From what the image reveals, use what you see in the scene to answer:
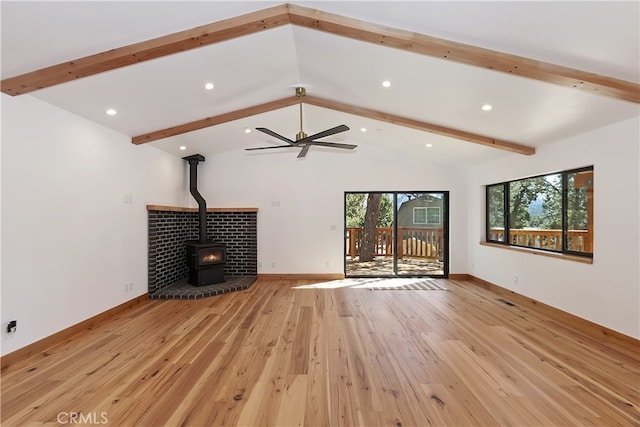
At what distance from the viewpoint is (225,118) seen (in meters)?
A: 4.20

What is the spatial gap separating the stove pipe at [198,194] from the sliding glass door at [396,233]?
2838mm

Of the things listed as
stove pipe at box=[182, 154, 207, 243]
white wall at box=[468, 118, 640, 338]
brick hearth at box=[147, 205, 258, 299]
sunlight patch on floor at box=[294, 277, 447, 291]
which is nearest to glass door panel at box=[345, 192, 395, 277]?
sunlight patch on floor at box=[294, 277, 447, 291]

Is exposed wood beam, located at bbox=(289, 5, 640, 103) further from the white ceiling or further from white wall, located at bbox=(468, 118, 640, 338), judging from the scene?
white wall, located at bbox=(468, 118, 640, 338)

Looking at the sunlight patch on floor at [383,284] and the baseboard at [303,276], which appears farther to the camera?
the baseboard at [303,276]

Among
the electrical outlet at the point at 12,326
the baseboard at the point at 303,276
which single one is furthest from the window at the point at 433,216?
the electrical outlet at the point at 12,326

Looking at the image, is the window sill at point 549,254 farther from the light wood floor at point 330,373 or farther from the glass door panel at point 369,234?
the glass door panel at point 369,234

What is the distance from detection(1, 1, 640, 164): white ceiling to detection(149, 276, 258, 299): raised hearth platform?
8.11 ft

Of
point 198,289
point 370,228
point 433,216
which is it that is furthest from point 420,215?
point 198,289

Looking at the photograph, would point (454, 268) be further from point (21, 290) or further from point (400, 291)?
point (21, 290)

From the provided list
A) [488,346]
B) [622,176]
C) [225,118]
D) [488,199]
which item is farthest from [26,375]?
[488,199]

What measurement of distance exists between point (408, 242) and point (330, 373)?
4.50 metres

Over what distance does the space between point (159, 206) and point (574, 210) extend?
19.9 ft

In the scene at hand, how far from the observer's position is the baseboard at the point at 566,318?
2.98 metres

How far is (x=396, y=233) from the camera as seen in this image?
611 centimetres
